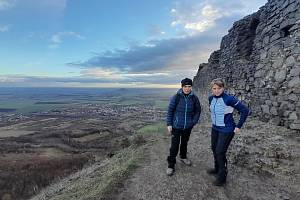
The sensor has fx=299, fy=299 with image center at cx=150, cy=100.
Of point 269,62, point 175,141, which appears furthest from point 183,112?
point 269,62

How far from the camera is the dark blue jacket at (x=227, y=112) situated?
234 inches

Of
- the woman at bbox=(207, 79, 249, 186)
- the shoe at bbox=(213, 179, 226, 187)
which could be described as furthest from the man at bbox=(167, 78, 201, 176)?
the shoe at bbox=(213, 179, 226, 187)

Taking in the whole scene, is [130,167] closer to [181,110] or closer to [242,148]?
[181,110]

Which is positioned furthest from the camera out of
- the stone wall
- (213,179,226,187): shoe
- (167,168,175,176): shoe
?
the stone wall

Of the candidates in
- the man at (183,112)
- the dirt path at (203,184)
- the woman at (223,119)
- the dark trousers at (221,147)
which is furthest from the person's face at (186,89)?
the dirt path at (203,184)

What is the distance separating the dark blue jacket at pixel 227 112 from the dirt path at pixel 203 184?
1252 mm

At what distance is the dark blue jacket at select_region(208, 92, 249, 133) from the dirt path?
1252mm

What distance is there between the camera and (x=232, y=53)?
Answer: 46.7 ft

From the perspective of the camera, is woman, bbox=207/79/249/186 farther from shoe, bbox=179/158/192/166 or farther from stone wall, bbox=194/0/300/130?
stone wall, bbox=194/0/300/130

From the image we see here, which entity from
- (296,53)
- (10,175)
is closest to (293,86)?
(296,53)

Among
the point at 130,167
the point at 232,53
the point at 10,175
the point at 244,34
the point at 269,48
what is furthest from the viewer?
the point at 10,175

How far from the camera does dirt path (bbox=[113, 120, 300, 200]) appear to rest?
588 cm

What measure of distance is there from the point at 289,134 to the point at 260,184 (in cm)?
302

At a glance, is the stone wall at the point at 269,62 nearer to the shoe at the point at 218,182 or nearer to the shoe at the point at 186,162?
the shoe at the point at 186,162
